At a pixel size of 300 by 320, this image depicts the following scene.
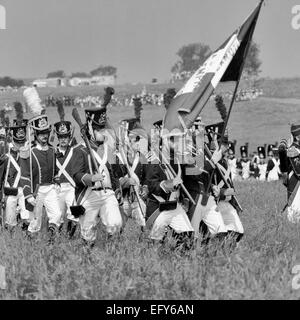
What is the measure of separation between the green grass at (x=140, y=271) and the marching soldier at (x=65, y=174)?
1.72 metres

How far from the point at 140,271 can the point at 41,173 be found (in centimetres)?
452

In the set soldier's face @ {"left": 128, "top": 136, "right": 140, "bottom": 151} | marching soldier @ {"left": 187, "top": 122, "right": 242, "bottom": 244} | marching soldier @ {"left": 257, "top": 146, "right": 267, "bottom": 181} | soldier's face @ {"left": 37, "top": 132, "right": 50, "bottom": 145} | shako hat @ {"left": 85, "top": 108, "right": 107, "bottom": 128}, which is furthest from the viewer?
marching soldier @ {"left": 257, "top": 146, "right": 267, "bottom": 181}

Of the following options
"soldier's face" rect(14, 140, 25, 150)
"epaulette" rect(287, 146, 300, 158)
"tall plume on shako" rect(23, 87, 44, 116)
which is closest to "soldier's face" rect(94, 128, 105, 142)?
"tall plume on shako" rect(23, 87, 44, 116)

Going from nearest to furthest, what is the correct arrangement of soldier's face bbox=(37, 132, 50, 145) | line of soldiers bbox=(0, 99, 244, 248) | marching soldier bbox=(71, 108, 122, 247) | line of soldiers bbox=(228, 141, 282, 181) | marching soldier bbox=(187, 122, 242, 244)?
line of soldiers bbox=(0, 99, 244, 248) → marching soldier bbox=(187, 122, 242, 244) → marching soldier bbox=(71, 108, 122, 247) → soldier's face bbox=(37, 132, 50, 145) → line of soldiers bbox=(228, 141, 282, 181)

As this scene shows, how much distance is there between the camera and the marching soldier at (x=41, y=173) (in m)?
11.9

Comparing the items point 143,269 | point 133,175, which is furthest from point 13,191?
point 143,269

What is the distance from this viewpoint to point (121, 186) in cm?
1130

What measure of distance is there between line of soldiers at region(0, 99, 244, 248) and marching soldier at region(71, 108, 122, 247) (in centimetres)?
1

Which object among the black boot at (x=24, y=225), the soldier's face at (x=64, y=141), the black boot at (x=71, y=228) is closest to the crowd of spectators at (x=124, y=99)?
the soldier's face at (x=64, y=141)

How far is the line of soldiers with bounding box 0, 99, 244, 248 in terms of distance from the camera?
9.62 m

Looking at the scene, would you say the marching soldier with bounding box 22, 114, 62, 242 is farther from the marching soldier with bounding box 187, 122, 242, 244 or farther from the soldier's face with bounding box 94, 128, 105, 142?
the marching soldier with bounding box 187, 122, 242, 244

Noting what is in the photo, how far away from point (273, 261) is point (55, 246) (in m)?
2.42

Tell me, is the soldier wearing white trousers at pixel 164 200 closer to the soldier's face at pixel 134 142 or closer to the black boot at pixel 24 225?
the soldier's face at pixel 134 142

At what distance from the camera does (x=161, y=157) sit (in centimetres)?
966
